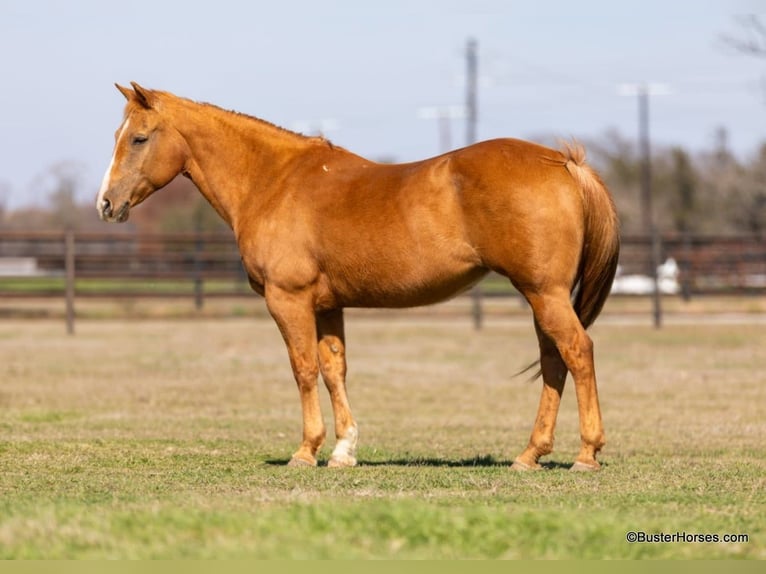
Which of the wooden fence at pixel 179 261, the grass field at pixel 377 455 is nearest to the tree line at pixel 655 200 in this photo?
the wooden fence at pixel 179 261

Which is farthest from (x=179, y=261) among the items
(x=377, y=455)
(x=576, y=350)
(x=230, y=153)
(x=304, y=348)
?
(x=576, y=350)

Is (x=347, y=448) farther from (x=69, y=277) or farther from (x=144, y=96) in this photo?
(x=69, y=277)

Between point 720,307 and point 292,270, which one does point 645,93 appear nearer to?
point 720,307

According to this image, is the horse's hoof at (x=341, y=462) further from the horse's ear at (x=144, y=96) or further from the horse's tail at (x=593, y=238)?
the horse's ear at (x=144, y=96)

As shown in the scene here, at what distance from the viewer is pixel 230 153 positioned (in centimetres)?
976

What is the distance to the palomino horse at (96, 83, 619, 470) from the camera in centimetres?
855

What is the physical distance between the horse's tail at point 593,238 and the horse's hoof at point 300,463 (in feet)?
7.40

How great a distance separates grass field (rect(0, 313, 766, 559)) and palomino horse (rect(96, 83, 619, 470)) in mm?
852

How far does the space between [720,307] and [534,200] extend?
88.4 ft

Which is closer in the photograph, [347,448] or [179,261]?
[347,448]

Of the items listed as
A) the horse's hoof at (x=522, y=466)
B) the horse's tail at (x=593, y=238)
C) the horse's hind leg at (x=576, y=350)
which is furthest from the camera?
the horse's hoof at (x=522, y=466)

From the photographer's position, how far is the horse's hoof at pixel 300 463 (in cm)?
920

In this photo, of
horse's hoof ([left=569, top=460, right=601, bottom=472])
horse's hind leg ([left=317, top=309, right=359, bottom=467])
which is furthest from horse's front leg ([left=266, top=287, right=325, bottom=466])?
horse's hoof ([left=569, top=460, right=601, bottom=472])

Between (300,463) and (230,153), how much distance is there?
8.10 ft
